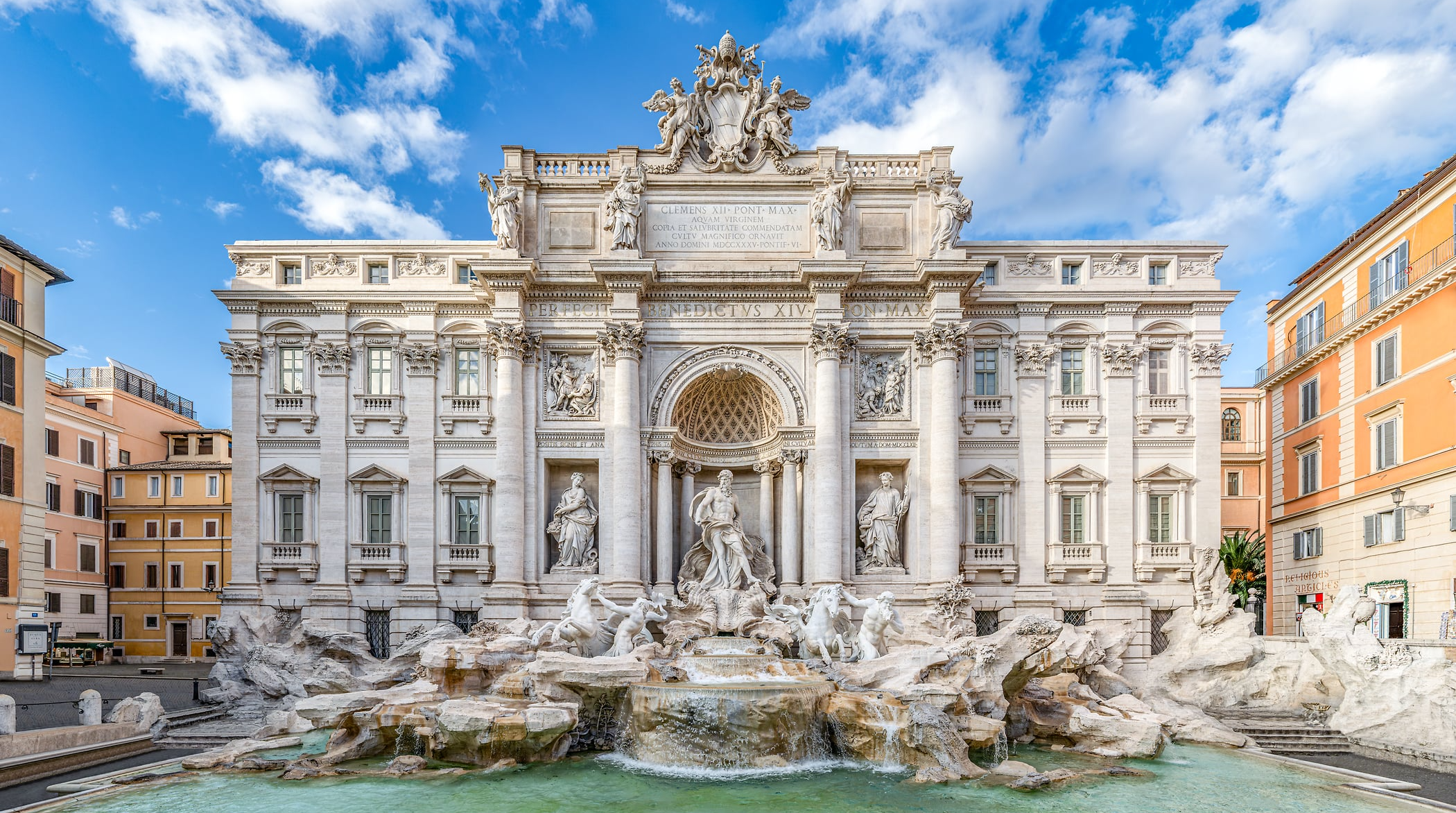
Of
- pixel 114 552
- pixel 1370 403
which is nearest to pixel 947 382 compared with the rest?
pixel 1370 403

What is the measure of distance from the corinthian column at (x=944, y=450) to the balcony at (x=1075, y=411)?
3016 millimetres

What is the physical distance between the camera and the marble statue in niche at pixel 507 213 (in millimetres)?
23266

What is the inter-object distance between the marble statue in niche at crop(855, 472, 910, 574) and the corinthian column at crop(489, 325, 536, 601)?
9774 millimetres

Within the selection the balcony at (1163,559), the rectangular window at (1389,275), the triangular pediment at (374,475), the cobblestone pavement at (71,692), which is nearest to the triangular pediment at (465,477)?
the triangular pediment at (374,475)

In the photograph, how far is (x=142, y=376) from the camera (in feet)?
143

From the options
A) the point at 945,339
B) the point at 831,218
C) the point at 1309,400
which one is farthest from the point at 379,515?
the point at 1309,400

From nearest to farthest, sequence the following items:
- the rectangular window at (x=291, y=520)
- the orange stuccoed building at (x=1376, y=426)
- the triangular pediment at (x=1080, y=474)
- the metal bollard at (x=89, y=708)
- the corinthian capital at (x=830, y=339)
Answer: the metal bollard at (x=89, y=708) < the orange stuccoed building at (x=1376, y=426) < the corinthian capital at (x=830, y=339) < the triangular pediment at (x=1080, y=474) < the rectangular window at (x=291, y=520)

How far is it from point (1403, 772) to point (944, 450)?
11640mm

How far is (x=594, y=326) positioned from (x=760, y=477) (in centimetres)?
678

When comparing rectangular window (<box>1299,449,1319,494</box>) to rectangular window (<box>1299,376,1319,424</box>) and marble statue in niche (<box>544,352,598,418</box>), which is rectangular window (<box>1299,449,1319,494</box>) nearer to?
rectangular window (<box>1299,376,1319,424</box>)

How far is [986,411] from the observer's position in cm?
2403

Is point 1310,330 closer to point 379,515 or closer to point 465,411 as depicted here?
point 465,411

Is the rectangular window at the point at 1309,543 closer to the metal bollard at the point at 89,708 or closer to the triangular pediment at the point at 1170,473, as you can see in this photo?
the triangular pediment at the point at 1170,473

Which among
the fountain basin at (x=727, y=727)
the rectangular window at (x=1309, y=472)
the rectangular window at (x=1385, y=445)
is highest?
the rectangular window at (x=1385, y=445)
